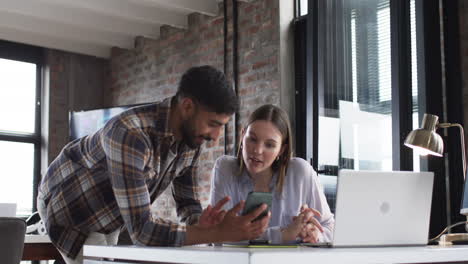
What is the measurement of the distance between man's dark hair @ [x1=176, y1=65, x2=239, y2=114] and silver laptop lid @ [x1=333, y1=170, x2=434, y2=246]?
509 millimetres

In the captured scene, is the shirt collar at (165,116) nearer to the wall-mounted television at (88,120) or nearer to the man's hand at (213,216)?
the man's hand at (213,216)

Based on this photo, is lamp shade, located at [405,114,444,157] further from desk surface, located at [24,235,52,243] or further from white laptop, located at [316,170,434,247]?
desk surface, located at [24,235,52,243]

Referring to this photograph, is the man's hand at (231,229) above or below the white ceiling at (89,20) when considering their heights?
below

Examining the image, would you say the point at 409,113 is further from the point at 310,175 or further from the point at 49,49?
Result: the point at 49,49

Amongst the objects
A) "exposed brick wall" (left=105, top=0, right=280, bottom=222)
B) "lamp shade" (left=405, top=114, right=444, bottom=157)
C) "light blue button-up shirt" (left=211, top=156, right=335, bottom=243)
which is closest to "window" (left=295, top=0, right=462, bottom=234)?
"exposed brick wall" (left=105, top=0, right=280, bottom=222)

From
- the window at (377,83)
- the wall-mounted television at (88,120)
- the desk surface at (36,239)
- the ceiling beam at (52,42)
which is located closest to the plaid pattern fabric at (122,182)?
the desk surface at (36,239)

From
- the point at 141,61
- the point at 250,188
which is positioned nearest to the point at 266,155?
the point at 250,188

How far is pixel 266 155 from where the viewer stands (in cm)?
253

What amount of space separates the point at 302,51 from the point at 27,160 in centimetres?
335

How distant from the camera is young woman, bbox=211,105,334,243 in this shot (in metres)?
2.50

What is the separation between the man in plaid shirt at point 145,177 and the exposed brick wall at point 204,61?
2.75m

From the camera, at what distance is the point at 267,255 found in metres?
1.22

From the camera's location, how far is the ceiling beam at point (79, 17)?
549cm

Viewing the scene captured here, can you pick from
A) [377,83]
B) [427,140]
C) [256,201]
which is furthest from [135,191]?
[377,83]
